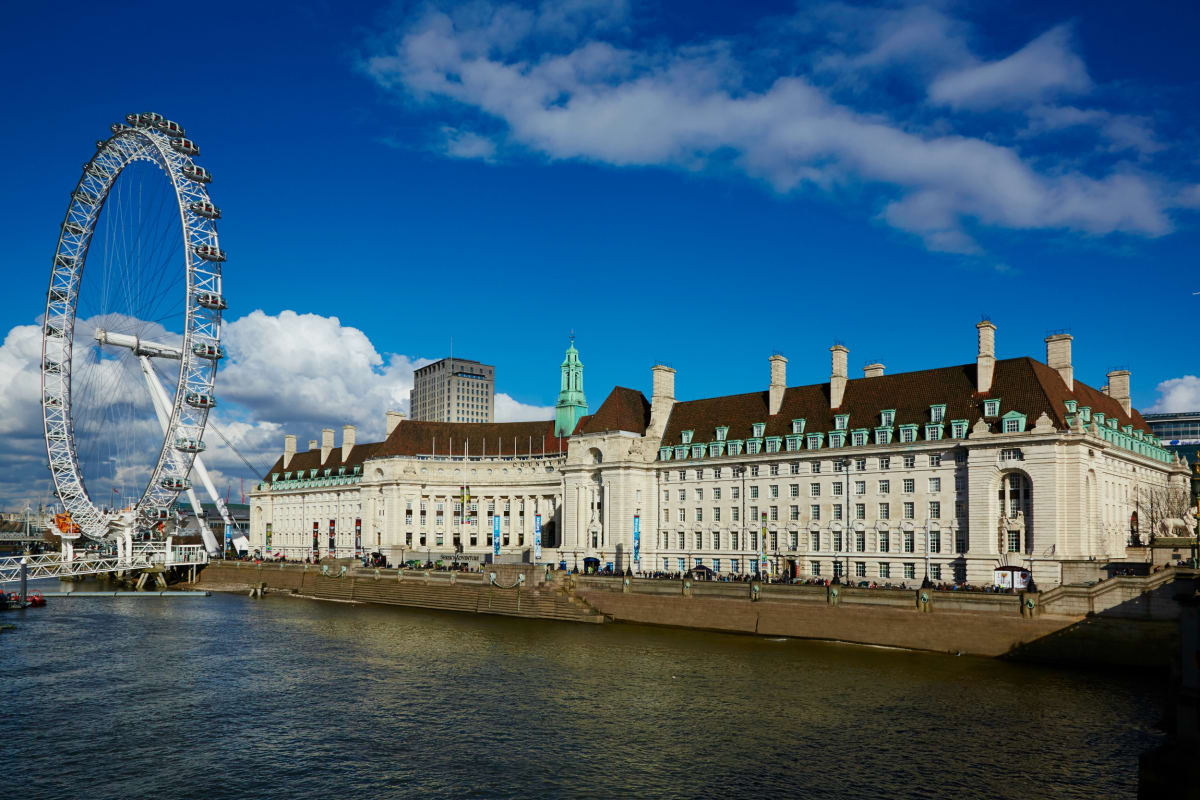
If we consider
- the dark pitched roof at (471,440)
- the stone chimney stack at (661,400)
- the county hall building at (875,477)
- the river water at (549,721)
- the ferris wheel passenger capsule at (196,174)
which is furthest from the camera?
the dark pitched roof at (471,440)

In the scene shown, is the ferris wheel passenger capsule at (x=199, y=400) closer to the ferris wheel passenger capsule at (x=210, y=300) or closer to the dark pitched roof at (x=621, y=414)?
the ferris wheel passenger capsule at (x=210, y=300)

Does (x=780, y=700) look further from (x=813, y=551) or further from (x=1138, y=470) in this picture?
(x=1138, y=470)

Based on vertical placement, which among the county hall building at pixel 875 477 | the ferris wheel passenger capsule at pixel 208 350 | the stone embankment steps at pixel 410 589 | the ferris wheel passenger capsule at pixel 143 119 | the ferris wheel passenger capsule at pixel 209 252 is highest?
the ferris wheel passenger capsule at pixel 143 119

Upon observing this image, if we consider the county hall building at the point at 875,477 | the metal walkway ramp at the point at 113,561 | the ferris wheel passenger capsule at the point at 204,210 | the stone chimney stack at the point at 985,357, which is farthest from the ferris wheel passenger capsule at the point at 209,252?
the stone chimney stack at the point at 985,357

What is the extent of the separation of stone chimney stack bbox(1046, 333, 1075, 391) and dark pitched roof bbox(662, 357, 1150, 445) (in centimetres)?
95

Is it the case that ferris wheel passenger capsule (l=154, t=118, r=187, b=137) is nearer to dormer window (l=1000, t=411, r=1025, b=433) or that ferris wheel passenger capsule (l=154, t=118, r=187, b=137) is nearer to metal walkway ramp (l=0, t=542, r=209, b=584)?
metal walkway ramp (l=0, t=542, r=209, b=584)

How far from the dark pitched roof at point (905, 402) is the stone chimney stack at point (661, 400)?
1141 millimetres

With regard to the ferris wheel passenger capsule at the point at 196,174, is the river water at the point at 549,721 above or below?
below

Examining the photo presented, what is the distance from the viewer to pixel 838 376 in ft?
320

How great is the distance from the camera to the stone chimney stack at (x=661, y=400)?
113375 mm

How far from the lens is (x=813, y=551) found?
92.9 meters

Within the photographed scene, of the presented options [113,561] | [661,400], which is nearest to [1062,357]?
[661,400]

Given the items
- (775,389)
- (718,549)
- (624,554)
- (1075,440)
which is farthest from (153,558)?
(1075,440)

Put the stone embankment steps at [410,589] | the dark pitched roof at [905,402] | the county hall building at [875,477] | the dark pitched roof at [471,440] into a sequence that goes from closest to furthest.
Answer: the county hall building at [875,477]
the dark pitched roof at [905,402]
the stone embankment steps at [410,589]
the dark pitched roof at [471,440]
